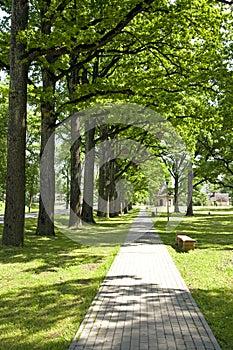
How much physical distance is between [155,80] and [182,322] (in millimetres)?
11944

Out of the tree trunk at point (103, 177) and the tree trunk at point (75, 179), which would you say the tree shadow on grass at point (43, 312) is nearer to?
the tree trunk at point (75, 179)

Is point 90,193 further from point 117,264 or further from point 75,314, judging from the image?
point 75,314

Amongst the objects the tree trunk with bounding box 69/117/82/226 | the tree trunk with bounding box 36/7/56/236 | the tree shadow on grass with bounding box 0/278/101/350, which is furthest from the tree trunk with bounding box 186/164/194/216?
the tree shadow on grass with bounding box 0/278/101/350

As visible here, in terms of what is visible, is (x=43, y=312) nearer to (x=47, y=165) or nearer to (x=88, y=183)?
(x=47, y=165)

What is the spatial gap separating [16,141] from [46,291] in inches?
267

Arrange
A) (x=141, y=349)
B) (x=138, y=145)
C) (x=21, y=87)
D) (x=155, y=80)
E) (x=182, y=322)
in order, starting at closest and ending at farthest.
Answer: (x=141, y=349) → (x=182, y=322) → (x=21, y=87) → (x=155, y=80) → (x=138, y=145)

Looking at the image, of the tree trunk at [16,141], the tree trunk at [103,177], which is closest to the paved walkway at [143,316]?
the tree trunk at [16,141]

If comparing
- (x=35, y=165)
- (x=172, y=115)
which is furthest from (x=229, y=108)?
(x=35, y=165)

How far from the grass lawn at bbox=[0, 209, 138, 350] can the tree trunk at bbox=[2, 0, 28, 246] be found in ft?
2.48

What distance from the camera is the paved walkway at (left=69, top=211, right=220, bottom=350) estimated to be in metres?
5.17

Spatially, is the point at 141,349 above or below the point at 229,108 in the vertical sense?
below

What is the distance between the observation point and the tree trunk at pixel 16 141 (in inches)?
523

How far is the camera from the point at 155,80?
16.3m

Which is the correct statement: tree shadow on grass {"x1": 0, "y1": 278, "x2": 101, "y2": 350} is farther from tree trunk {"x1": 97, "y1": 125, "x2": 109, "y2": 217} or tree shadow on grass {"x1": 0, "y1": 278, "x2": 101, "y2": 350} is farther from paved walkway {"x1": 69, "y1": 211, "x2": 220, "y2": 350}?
tree trunk {"x1": 97, "y1": 125, "x2": 109, "y2": 217}
